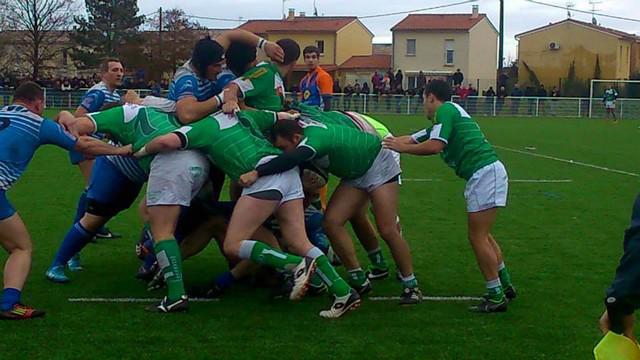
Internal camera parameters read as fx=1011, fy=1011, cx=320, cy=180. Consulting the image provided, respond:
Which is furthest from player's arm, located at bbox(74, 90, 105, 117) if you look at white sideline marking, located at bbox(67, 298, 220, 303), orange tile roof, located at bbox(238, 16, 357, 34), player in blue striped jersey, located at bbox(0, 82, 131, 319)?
orange tile roof, located at bbox(238, 16, 357, 34)

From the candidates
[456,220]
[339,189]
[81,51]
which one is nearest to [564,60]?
[81,51]

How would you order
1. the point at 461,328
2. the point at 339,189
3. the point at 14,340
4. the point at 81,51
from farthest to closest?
the point at 81,51, the point at 339,189, the point at 461,328, the point at 14,340

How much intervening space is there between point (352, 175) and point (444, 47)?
7335cm

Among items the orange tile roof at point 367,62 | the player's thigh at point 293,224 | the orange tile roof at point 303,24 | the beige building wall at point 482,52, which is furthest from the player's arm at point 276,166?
the orange tile roof at point 303,24

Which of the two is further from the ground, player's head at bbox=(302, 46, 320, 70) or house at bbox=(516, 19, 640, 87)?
house at bbox=(516, 19, 640, 87)

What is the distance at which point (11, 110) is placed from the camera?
7469 millimetres

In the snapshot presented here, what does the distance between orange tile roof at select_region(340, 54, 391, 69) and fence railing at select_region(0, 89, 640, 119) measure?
29646mm

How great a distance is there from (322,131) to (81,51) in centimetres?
6941

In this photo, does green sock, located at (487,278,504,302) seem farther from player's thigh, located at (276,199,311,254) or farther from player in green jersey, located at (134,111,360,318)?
player's thigh, located at (276,199,311,254)

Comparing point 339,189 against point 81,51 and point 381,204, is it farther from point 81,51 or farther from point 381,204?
point 81,51

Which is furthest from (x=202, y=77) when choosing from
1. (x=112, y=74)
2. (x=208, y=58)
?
(x=112, y=74)

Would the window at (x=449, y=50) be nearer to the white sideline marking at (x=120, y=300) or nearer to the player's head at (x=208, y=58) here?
the player's head at (x=208, y=58)

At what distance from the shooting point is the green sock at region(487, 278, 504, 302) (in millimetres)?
7805

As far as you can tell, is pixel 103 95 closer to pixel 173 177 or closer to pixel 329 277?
pixel 173 177
